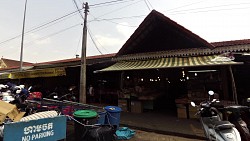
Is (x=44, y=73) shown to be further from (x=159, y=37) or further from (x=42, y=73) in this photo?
(x=159, y=37)

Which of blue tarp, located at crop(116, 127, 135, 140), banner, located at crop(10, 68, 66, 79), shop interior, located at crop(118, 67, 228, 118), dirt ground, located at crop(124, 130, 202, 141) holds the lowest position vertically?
dirt ground, located at crop(124, 130, 202, 141)

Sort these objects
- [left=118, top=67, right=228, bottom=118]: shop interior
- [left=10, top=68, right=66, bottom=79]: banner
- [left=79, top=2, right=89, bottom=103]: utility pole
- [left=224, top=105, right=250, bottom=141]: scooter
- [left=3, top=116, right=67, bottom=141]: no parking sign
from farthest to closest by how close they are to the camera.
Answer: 1. [left=10, top=68, right=66, bottom=79]: banner
2. [left=79, top=2, right=89, bottom=103]: utility pole
3. [left=118, top=67, right=228, bottom=118]: shop interior
4. [left=224, top=105, right=250, bottom=141]: scooter
5. [left=3, top=116, right=67, bottom=141]: no parking sign

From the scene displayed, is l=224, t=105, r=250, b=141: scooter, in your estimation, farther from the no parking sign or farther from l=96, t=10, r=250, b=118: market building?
the no parking sign

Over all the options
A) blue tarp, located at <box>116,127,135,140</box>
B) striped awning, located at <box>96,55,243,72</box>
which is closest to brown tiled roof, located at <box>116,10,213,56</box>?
striped awning, located at <box>96,55,243,72</box>

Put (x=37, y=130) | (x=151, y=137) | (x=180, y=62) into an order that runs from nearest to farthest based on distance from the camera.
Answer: (x=37, y=130) → (x=151, y=137) → (x=180, y=62)

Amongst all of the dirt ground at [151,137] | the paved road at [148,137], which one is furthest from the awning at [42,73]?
the dirt ground at [151,137]

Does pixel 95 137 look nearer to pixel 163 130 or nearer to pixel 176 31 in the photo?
pixel 163 130

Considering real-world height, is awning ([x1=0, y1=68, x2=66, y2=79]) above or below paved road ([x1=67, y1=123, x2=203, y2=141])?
above

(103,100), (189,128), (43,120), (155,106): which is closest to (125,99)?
(155,106)

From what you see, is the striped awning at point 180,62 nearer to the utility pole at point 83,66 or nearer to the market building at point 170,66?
the market building at point 170,66

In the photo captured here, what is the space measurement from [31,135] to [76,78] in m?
11.2

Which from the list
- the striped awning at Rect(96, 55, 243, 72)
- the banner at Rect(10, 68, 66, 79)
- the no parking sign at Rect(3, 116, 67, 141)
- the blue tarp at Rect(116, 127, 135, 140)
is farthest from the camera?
the banner at Rect(10, 68, 66, 79)

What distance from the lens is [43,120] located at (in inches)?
169

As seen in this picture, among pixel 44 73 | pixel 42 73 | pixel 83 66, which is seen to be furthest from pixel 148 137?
pixel 42 73
